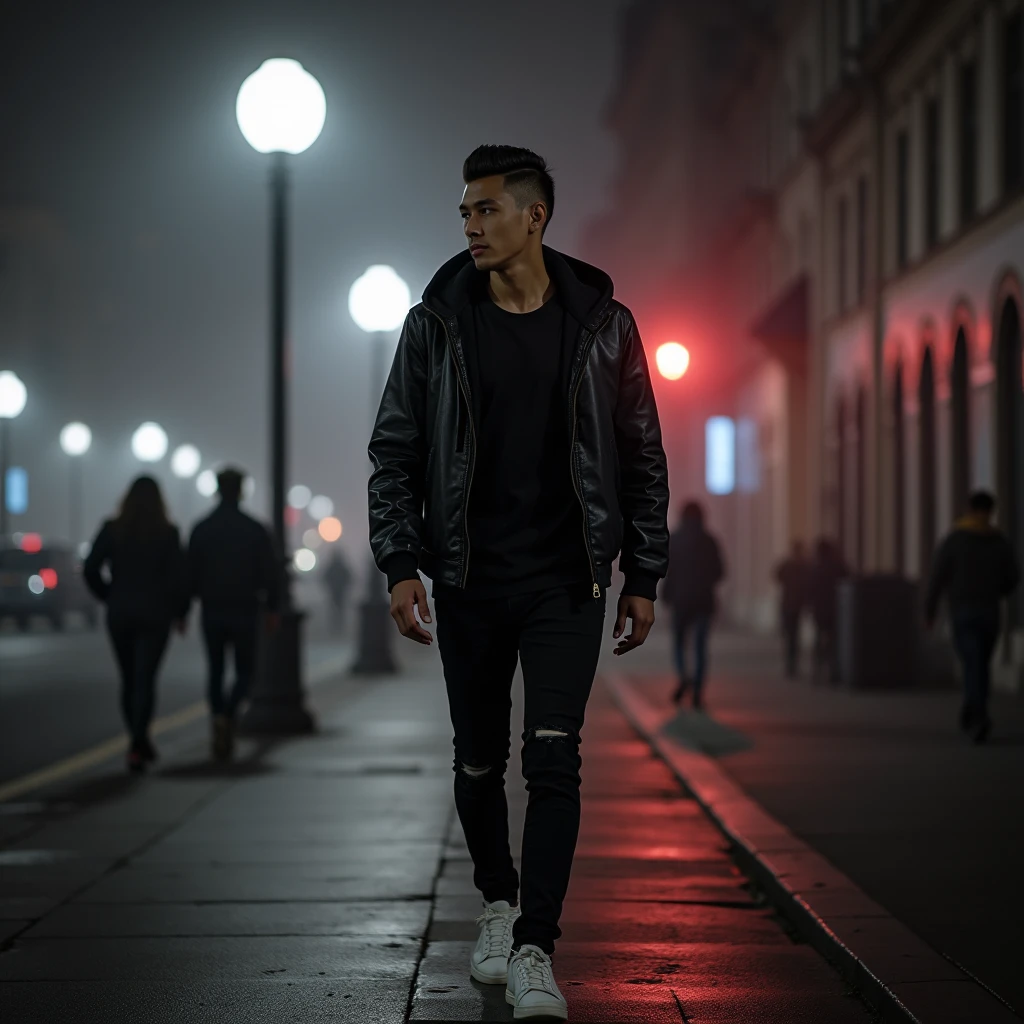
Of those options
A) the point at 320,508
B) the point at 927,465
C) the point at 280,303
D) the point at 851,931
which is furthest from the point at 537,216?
the point at 320,508

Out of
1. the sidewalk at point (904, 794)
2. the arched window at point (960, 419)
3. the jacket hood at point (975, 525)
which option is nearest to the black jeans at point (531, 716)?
the sidewalk at point (904, 794)

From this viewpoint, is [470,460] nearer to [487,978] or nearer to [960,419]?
[487,978]

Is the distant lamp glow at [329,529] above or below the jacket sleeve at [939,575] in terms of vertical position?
above

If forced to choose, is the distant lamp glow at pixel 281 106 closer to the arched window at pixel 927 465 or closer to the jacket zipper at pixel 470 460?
the jacket zipper at pixel 470 460

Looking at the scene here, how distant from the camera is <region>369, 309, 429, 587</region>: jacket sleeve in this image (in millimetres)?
5008

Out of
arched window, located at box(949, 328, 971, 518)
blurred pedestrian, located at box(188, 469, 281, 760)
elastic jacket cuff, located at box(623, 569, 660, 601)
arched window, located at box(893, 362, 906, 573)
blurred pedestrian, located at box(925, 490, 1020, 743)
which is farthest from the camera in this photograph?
arched window, located at box(893, 362, 906, 573)

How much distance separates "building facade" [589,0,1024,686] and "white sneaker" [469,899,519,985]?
46.4 feet

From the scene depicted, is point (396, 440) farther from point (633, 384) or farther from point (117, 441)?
point (117, 441)

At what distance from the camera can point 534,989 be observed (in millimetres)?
4742

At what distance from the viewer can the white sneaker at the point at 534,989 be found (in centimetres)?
472

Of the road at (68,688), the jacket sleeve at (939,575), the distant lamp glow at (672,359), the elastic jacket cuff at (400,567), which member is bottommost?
the road at (68,688)

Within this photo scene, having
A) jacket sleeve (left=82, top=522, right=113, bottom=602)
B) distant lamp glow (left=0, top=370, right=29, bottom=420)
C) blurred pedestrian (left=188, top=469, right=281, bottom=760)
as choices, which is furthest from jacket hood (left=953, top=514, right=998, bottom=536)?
distant lamp glow (left=0, top=370, right=29, bottom=420)

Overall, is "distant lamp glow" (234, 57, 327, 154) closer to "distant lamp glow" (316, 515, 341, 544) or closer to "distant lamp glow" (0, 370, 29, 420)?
"distant lamp glow" (0, 370, 29, 420)

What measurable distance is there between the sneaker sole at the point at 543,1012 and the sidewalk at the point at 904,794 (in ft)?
3.95
